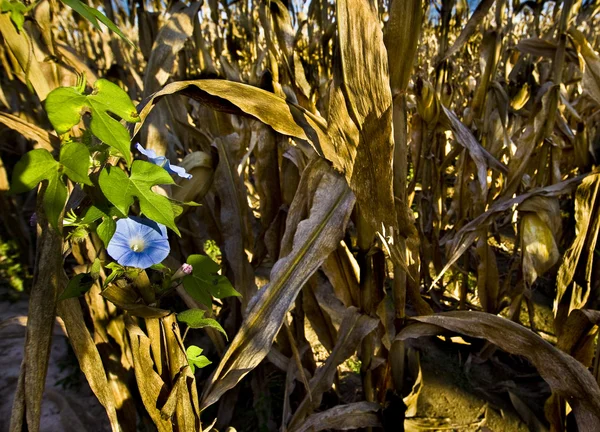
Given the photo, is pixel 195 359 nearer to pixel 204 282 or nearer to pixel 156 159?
pixel 204 282

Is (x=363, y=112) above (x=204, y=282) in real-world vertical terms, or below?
above

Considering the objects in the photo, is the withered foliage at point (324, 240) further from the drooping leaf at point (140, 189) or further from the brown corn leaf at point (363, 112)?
the drooping leaf at point (140, 189)

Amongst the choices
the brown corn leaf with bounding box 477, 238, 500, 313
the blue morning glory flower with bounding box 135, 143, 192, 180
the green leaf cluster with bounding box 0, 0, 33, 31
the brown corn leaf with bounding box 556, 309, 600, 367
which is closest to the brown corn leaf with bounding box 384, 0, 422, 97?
the blue morning glory flower with bounding box 135, 143, 192, 180

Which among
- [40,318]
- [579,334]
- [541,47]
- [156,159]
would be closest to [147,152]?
[156,159]

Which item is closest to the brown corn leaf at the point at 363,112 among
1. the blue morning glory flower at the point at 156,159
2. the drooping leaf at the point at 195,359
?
the blue morning glory flower at the point at 156,159

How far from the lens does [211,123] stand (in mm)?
1350

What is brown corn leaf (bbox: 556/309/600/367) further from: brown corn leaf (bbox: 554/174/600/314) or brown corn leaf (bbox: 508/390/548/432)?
brown corn leaf (bbox: 508/390/548/432)

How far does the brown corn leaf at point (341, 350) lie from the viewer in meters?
0.80

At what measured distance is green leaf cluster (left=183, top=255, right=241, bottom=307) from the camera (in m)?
0.50

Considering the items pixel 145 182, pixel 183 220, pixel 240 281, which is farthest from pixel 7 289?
pixel 145 182

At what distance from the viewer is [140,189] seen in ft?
1.32

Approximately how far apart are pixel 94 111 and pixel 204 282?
0.25 metres

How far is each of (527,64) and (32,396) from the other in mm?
2067

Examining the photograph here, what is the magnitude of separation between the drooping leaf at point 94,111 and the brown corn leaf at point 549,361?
640mm
